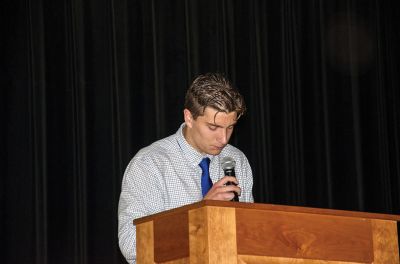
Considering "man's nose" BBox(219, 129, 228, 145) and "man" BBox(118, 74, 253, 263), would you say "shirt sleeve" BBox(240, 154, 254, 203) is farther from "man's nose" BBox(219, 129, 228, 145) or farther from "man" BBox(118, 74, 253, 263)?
"man's nose" BBox(219, 129, 228, 145)

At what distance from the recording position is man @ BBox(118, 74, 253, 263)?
286cm

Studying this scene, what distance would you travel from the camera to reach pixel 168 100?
443cm

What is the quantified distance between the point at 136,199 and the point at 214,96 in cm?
50

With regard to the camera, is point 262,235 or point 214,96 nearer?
point 262,235

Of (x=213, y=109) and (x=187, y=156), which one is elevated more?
(x=213, y=109)

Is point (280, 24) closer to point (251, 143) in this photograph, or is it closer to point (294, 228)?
point (251, 143)

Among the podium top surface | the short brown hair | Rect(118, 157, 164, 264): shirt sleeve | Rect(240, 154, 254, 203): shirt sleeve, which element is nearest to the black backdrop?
Rect(240, 154, 254, 203): shirt sleeve

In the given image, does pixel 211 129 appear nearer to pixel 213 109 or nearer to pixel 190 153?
pixel 213 109

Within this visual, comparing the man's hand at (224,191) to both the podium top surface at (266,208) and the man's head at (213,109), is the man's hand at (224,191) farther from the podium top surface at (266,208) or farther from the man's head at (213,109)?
the man's head at (213,109)

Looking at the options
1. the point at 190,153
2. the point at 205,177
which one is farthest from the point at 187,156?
the point at 205,177

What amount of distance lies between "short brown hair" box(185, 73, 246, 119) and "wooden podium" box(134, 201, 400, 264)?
0.69 m

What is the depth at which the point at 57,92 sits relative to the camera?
4.13 metres

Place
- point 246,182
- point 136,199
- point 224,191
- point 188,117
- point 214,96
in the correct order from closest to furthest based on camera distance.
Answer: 1. point 224,191
2. point 136,199
3. point 214,96
4. point 188,117
5. point 246,182

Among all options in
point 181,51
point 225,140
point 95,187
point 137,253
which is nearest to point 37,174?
point 95,187
